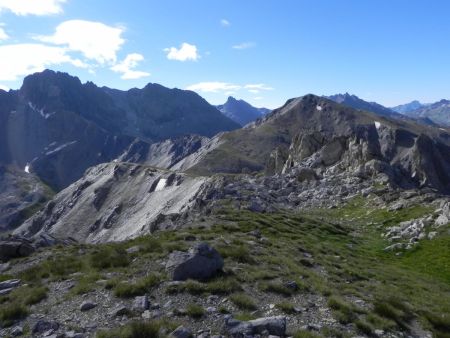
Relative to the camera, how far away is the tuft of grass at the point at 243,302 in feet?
57.7

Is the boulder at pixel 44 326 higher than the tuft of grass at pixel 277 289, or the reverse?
the boulder at pixel 44 326

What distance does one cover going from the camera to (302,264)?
27.4 m

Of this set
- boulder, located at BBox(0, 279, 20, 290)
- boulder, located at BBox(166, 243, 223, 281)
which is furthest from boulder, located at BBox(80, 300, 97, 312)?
boulder, located at BBox(0, 279, 20, 290)

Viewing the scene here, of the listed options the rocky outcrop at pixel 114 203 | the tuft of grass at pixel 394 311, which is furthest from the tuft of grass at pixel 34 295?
the rocky outcrop at pixel 114 203

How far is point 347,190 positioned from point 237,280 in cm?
4812

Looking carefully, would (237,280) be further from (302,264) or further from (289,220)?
(289,220)

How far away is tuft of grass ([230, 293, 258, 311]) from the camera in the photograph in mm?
17594

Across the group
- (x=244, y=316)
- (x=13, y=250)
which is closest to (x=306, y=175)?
(x=13, y=250)

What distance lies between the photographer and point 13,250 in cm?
3291

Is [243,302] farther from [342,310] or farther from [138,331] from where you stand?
[138,331]

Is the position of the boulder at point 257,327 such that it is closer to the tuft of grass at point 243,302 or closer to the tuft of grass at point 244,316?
the tuft of grass at point 244,316

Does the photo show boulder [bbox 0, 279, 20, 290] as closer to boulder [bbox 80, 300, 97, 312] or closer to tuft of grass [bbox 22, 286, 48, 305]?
tuft of grass [bbox 22, 286, 48, 305]

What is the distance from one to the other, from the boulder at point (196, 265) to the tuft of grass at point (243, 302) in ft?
9.07

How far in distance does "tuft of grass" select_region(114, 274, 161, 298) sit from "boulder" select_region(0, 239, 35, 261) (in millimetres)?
16740
